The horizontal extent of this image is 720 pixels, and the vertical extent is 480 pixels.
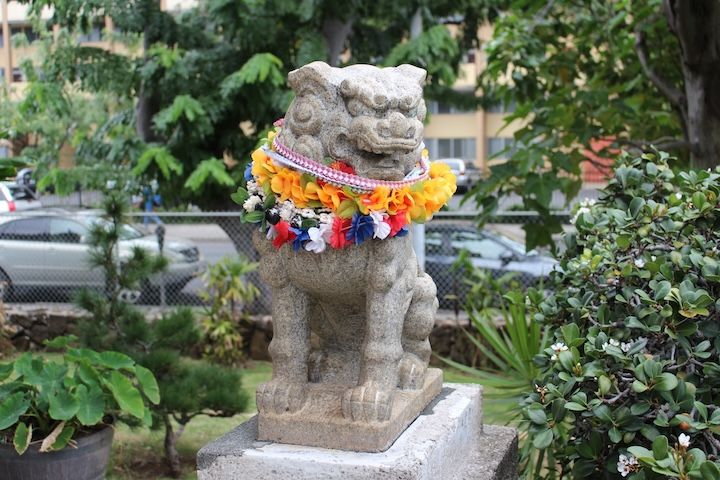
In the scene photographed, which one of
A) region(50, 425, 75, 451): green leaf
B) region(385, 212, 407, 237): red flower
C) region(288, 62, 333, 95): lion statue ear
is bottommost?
region(50, 425, 75, 451): green leaf

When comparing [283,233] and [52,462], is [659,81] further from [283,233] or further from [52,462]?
[52,462]

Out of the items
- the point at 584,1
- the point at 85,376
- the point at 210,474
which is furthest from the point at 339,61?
the point at 210,474

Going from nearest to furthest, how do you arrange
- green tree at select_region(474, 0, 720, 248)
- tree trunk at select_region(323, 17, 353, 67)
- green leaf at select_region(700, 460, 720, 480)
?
1. green leaf at select_region(700, 460, 720, 480)
2. green tree at select_region(474, 0, 720, 248)
3. tree trunk at select_region(323, 17, 353, 67)

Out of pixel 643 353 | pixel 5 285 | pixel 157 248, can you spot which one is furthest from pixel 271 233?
pixel 5 285

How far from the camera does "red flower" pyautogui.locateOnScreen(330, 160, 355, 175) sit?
2482mm

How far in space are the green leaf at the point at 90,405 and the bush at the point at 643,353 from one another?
2.27 metres

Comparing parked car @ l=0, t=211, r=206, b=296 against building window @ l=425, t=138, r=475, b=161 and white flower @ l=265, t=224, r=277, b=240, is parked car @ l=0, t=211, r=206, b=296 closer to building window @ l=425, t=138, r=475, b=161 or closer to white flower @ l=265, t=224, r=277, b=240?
white flower @ l=265, t=224, r=277, b=240

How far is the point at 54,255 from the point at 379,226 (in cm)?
660

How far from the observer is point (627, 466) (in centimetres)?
232

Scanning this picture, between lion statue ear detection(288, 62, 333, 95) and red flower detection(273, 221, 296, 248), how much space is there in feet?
1.39

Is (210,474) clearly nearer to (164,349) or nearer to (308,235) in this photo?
(308,235)

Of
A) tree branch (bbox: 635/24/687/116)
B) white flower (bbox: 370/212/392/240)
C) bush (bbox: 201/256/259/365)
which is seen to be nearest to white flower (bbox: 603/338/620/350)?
white flower (bbox: 370/212/392/240)

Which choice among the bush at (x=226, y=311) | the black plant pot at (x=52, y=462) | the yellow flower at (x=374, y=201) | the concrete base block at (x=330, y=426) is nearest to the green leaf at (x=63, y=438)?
the black plant pot at (x=52, y=462)

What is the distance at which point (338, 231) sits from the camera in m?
2.46
